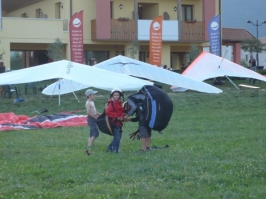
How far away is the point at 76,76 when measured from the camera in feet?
60.8

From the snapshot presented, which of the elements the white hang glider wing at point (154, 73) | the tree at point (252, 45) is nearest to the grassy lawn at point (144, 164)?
the white hang glider wing at point (154, 73)

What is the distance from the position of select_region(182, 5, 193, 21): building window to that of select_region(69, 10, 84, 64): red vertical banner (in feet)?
43.0

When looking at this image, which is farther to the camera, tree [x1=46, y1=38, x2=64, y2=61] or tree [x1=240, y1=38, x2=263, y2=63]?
tree [x1=240, y1=38, x2=263, y2=63]

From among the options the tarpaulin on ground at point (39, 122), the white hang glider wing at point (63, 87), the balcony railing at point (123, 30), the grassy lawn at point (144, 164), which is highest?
the balcony railing at point (123, 30)

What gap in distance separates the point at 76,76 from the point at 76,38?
1227cm

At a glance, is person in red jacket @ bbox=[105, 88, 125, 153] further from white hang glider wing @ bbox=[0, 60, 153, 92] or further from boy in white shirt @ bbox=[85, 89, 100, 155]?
white hang glider wing @ bbox=[0, 60, 153, 92]

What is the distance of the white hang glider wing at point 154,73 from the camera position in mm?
18875

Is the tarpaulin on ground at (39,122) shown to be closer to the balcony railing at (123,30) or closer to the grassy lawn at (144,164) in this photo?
the grassy lawn at (144,164)

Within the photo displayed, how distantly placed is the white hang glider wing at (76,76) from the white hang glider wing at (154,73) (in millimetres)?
2205

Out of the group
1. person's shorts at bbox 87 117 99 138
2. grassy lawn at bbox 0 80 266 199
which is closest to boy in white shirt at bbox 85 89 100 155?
person's shorts at bbox 87 117 99 138

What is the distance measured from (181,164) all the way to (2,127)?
8225 mm

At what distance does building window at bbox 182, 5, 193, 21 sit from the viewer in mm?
42156

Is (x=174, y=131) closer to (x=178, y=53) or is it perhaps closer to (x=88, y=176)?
(x=88, y=176)

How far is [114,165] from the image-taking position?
9.98 metres
